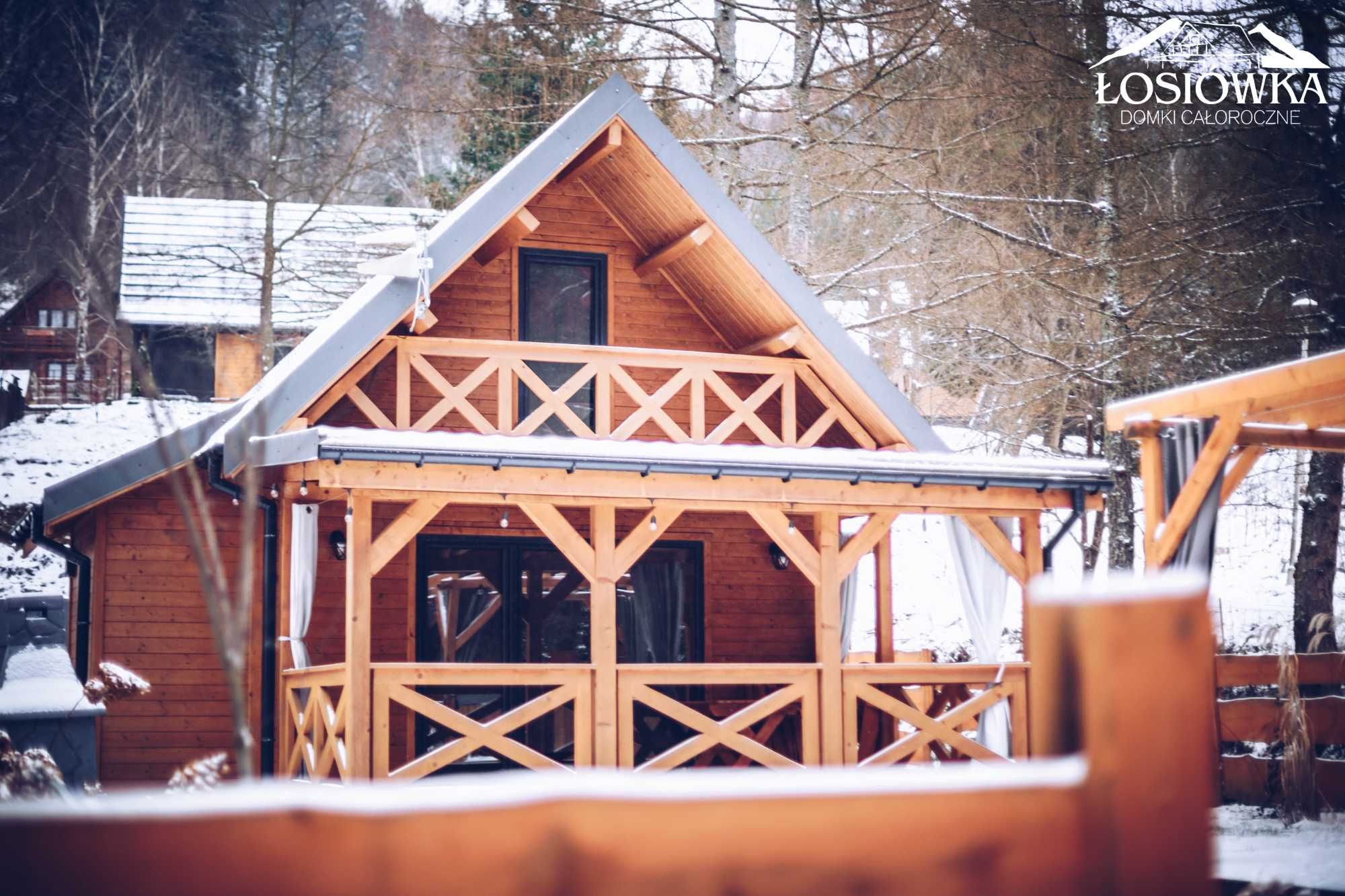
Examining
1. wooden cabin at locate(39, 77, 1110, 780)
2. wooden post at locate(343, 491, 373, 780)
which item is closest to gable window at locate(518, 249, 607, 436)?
wooden cabin at locate(39, 77, 1110, 780)

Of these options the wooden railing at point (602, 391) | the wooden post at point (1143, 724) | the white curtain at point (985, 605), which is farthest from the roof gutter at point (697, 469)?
the wooden post at point (1143, 724)

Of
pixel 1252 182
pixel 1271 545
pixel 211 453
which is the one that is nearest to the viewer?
pixel 211 453

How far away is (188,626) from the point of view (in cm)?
899

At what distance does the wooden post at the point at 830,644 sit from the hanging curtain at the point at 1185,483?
2014mm

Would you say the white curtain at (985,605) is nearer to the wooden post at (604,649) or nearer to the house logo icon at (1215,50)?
the wooden post at (604,649)

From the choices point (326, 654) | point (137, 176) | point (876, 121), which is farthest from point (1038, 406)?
point (137, 176)

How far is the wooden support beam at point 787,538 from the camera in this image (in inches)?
301

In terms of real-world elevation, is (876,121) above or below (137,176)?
Result: below

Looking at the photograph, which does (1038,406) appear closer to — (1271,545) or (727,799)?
(1271,545)

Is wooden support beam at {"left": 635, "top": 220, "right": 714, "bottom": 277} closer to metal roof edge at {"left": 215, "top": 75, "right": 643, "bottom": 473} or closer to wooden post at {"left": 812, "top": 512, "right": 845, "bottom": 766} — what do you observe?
metal roof edge at {"left": 215, "top": 75, "right": 643, "bottom": 473}

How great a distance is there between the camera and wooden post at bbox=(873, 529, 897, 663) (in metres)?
8.78

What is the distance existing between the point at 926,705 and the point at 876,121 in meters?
8.70

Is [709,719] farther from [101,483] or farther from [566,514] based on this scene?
[101,483]

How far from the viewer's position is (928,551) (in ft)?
73.0
